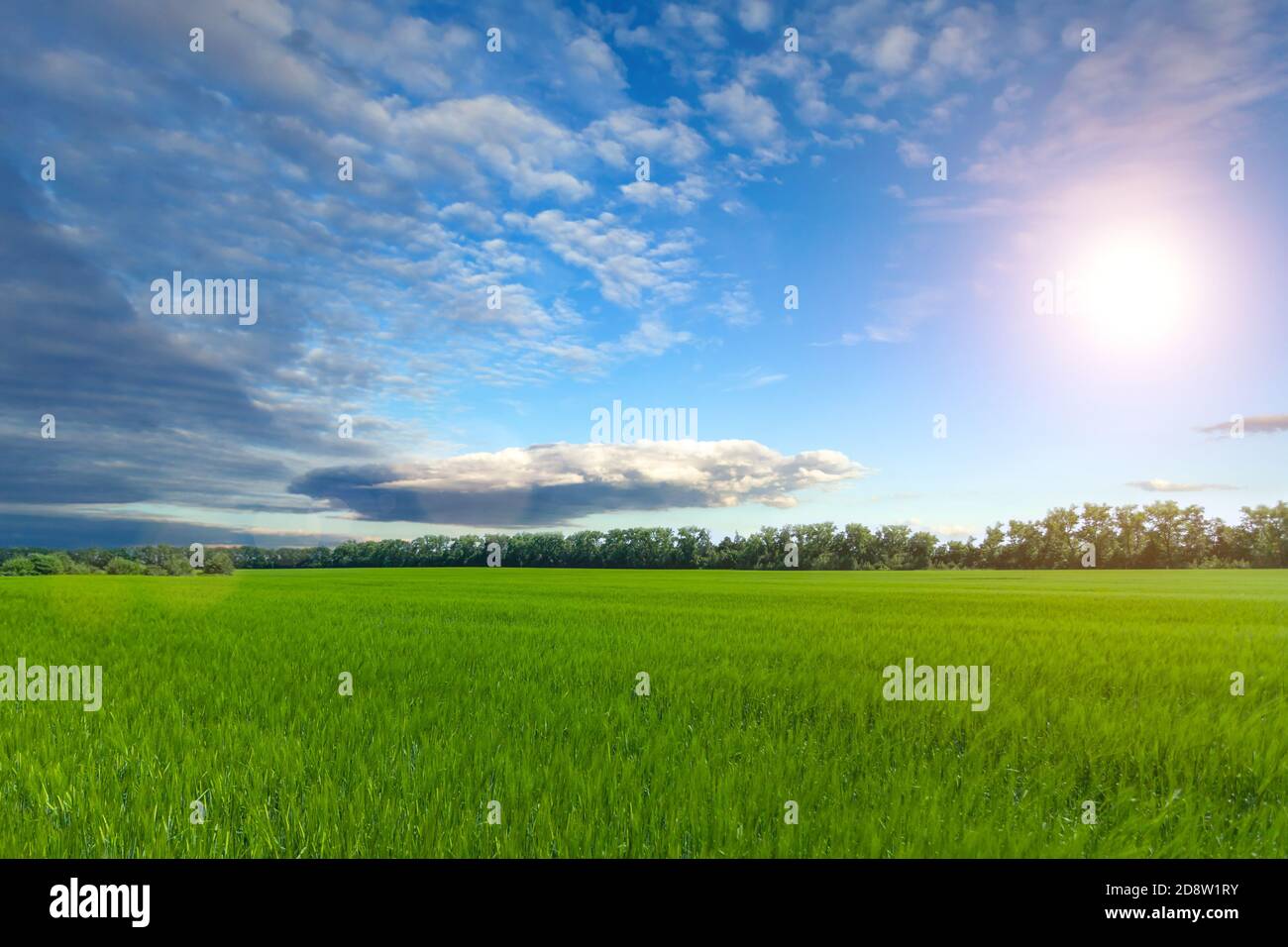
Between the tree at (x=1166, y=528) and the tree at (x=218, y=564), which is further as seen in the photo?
the tree at (x=1166, y=528)

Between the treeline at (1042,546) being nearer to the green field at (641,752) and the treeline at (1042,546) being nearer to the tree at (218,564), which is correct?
the tree at (218,564)

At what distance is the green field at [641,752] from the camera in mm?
3467

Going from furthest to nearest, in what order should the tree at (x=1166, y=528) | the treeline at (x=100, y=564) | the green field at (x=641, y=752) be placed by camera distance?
the tree at (x=1166, y=528) → the treeline at (x=100, y=564) → the green field at (x=641, y=752)

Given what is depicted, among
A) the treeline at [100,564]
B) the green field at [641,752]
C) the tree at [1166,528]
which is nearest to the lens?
the green field at [641,752]

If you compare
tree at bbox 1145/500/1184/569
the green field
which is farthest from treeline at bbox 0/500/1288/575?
the green field

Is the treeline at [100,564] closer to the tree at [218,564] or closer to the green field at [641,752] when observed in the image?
the tree at [218,564]

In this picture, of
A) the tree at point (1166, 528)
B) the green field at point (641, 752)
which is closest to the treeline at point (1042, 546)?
the tree at point (1166, 528)

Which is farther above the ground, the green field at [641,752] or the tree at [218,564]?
the green field at [641,752]

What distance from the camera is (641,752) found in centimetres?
A: 479

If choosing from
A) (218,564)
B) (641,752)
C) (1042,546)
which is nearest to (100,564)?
(218,564)
